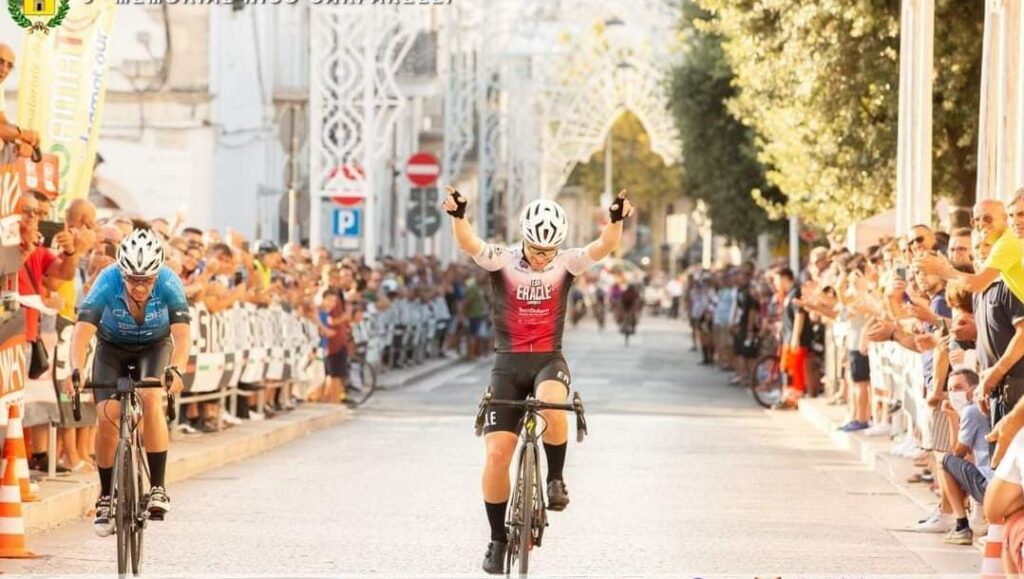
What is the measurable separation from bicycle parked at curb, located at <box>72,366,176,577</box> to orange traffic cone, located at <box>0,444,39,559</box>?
89cm

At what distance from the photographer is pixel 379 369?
124 feet

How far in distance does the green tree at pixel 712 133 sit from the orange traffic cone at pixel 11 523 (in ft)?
114

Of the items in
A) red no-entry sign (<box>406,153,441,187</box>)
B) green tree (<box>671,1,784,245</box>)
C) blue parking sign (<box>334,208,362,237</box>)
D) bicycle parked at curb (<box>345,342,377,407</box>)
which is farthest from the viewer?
green tree (<box>671,1,784,245</box>)

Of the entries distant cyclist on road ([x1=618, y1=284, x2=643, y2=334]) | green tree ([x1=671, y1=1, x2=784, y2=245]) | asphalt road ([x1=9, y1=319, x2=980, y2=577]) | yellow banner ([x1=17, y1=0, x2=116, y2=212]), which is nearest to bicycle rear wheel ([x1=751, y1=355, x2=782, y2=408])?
asphalt road ([x1=9, y1=319, x2=980, y2=577])

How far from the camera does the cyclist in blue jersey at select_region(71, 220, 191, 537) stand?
11836 mm

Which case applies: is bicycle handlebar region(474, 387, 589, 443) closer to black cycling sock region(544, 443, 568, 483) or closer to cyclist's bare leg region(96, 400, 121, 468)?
black cycling sock region(544, 443, 568, 483)

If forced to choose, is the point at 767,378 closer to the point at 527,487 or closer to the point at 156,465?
the point at 156,465

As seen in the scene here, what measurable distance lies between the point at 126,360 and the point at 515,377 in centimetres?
219

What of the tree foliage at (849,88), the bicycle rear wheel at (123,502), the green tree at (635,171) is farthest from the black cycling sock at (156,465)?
the green tree at (635,171)

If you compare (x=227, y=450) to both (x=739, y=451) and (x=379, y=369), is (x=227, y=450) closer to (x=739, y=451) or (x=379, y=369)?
(x=739, y=451)

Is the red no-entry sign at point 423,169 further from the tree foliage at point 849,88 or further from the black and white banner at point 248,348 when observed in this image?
the black and white banner at point 248,348

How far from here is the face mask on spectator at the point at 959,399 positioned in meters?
13.6

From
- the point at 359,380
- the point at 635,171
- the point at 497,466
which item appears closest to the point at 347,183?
the point at 359,380

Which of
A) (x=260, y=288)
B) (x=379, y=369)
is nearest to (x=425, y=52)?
(x=379, y=369)
